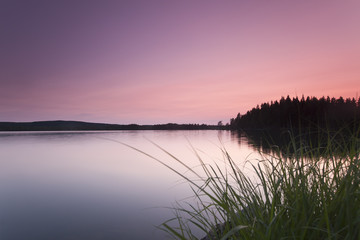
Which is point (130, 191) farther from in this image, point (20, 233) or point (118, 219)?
point (20, 233)

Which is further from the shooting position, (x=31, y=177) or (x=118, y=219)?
(x=31, y=177)

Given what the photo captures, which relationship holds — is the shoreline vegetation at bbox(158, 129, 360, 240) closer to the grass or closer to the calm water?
the grass

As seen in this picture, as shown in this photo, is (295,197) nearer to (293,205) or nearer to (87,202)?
(293,205)

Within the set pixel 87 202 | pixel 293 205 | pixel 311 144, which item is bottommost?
pixel 87 202

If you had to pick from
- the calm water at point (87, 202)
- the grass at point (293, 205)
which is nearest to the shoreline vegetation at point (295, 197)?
the grass at point (293, 205)

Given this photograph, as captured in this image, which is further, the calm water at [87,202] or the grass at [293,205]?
the calm water at [87,202]

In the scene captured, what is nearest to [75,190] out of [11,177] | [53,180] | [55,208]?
[55,208]

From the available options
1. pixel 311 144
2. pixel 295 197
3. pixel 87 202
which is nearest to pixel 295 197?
pixel 295 197

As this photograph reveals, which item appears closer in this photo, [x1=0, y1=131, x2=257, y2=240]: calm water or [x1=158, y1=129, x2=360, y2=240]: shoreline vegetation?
[x1=158, y1=129, x2=360, y2=240]: shoreline vegetation

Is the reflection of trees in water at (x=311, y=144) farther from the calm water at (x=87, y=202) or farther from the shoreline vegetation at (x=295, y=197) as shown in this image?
the calm water at (x=87, y=202)

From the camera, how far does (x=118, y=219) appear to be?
20.8 ft

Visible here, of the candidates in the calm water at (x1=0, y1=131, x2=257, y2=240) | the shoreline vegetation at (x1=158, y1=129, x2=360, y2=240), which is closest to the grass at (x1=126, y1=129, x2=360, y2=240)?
the shoreline vegetation at (x1=158, y1=129, x2=360, y2=240)

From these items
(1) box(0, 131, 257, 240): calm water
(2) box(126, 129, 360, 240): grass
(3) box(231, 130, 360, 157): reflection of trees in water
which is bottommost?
(1) box(0, 131, 257, 240): calm water

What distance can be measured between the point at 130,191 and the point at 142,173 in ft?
12.0
